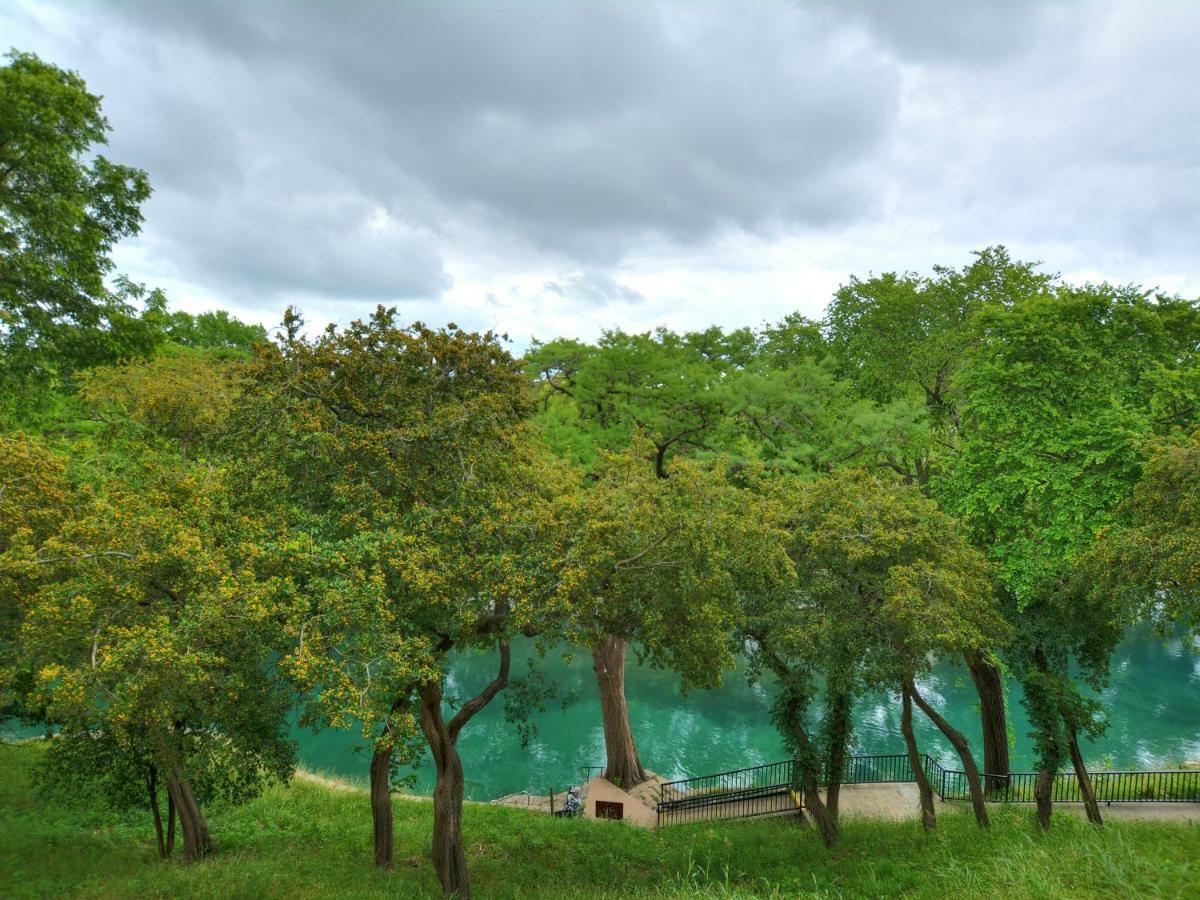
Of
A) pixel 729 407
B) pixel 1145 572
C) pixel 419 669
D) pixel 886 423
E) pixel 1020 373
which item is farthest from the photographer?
pixel 729 407

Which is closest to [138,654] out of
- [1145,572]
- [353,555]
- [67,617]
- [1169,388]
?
[67,617]

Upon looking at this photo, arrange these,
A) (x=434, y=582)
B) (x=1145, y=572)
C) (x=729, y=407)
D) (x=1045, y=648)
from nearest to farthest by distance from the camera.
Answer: (x=434, y=582) → (x=1145, y=572) → (x=1045, y=648) → (x=729, y=407)

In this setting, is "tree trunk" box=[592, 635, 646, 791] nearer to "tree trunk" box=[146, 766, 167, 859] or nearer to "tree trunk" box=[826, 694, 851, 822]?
"tree trunk" box=[826, 694, 851, 822]

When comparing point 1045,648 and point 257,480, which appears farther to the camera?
point 1045,648

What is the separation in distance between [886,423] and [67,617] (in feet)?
63.7

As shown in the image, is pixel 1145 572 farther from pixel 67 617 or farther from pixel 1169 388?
pixel 67 617

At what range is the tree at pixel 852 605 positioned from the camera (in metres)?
11.2

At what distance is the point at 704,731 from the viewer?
1052 inches

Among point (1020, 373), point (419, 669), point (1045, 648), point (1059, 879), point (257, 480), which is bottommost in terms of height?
point (1059, 879)

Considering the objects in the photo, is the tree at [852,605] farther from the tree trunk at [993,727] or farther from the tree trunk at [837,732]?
the tree trunk at [993,727]

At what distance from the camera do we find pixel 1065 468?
48.0ft

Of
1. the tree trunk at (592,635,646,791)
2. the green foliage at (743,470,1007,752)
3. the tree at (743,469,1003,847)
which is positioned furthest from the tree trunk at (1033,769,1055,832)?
the tree trunk at (592,635,646,791)

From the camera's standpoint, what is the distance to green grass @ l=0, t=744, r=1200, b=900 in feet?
25.6

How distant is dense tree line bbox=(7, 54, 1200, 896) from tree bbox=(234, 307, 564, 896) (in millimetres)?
56
